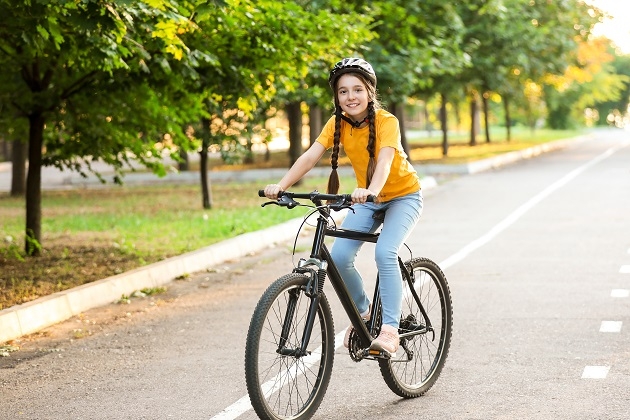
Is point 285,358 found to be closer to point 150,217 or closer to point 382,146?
point 382,146

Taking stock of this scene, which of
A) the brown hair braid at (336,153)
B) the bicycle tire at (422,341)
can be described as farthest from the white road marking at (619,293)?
the brown hair braid at (336,153)

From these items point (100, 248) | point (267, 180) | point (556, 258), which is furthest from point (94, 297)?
point (267, 180)

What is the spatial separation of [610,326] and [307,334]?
11.8 feet

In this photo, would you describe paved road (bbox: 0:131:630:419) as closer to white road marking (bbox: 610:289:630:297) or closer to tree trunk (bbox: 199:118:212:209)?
white road marking (bbox: 610:289:630:297)

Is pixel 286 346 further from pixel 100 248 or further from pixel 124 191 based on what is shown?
pixel 124 191

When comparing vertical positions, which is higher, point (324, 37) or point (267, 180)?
point (324, 37)

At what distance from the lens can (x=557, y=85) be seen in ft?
161

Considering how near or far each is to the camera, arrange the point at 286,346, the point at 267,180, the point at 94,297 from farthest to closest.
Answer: the point at 267,180 < the point at 94,297 < the point at 286,346

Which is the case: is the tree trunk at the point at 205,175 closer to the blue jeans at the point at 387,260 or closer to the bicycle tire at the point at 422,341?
the bicycle tire at the point at 422,341

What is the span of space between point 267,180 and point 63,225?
467 inches

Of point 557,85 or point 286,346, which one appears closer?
point 286,346

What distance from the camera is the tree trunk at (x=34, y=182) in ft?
44.2

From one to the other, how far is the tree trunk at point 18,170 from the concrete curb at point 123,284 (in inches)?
414

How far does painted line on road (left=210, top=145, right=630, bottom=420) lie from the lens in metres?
6.27
